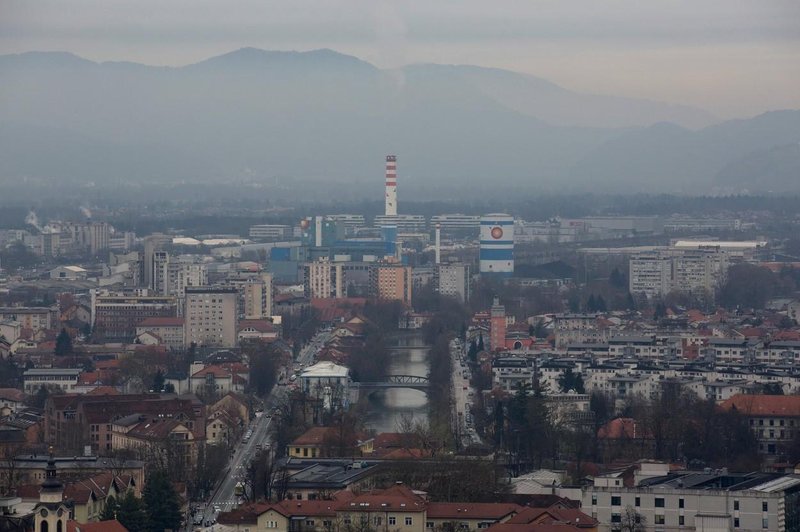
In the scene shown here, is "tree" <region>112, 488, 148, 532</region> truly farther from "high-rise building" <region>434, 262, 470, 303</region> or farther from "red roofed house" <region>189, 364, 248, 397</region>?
"high-rise building" <region>434, 262, 470, 303</region>

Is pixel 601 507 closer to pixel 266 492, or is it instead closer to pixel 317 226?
pixel 266 492

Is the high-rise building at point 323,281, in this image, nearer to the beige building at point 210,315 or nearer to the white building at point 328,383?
the beige building at point 210,315

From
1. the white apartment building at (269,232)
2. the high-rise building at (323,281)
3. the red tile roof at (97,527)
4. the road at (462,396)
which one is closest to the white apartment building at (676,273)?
the high-rise building at (323,281)

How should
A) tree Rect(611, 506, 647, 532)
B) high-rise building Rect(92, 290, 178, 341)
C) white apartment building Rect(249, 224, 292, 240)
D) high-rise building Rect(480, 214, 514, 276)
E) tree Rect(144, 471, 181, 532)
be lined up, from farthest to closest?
white apartment building Rect(249, 224, 292, 240) → high-rise building Rect(480, 214, 514, 276) → high-rise building Rect(92, 290, 178, 341) → tree Rect(144, 471, 181, 532) → tree Rect(611, 506, 647, 532)

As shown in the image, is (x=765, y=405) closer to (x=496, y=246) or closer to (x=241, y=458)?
(x=241, y=458)

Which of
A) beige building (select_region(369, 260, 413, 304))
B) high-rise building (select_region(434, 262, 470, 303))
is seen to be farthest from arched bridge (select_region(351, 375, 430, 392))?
high-rise building (select_region(434, 262, 470, 303))

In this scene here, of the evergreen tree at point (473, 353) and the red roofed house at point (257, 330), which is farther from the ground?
the red roofed house at point (257, 330)

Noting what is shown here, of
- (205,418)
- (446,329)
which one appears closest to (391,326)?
(446,329)
